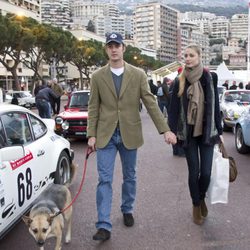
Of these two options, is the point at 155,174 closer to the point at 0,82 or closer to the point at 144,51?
the point at 0,82

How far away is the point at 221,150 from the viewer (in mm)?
4914

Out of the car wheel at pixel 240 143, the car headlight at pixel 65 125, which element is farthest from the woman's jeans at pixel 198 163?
the car headlight at pixel 65 125

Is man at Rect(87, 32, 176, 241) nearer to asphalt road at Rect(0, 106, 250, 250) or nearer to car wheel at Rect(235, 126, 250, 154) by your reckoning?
asphalt road at Rect(0, 106, 250, 250)

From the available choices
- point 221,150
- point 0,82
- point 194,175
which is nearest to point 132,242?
point 194,175

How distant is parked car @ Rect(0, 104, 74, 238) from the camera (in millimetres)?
4121

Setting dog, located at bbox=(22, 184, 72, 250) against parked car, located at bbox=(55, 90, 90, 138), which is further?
parked car, located at bbox=(55, 90, 90, 138)

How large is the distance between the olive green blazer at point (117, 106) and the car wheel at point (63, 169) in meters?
1.75

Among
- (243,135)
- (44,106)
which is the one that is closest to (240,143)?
(243,135)

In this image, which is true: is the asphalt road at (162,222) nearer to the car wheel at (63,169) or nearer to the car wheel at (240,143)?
the car wheel at (63,169)

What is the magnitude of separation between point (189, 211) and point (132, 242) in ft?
4.01

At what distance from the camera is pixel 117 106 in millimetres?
4473

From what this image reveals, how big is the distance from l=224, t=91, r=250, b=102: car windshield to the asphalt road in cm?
733

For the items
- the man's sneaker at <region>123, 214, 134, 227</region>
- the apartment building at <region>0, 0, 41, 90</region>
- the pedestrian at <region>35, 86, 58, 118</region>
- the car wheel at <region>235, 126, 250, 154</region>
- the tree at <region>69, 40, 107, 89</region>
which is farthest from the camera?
the apartment building at <region>0, 0, 41, 90</region>

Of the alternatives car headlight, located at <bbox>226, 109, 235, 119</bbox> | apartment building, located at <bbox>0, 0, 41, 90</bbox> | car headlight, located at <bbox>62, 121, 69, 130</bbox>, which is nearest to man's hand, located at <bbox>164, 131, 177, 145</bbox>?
car headlight, located at <bbox>62, 121, 69, 130</bbox>
